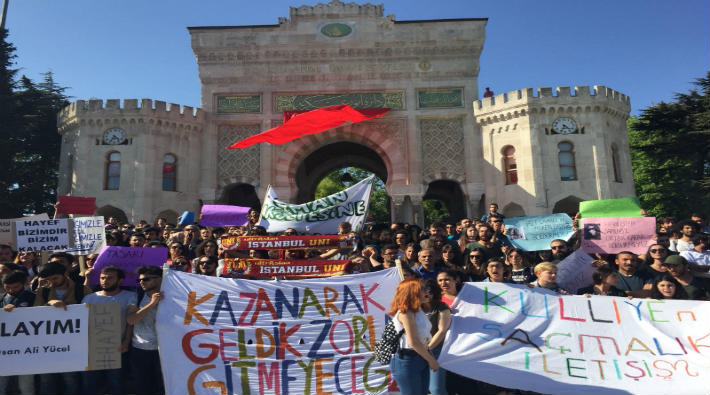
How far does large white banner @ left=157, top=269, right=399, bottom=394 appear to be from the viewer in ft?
15.0

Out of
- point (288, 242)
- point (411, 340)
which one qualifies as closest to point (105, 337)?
point (288, 242)

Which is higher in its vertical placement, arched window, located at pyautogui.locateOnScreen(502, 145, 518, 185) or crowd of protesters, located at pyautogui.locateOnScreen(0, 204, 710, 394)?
arched window, located at pyautogui.locateOnScreen(502, 145, 518, 185)

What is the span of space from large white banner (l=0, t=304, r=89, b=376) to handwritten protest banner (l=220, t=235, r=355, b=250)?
1931 millimetres

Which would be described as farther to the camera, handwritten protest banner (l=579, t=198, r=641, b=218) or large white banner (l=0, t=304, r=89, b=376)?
handwritten protest banner (l=579, t=198, r=641, b=218)

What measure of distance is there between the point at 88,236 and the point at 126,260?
1.64 meters

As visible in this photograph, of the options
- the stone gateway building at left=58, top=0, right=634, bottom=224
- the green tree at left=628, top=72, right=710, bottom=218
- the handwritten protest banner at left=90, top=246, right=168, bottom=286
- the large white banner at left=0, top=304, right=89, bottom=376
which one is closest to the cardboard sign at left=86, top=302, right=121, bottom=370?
the large white banner at left=0, top=304, right=89, bottom=376

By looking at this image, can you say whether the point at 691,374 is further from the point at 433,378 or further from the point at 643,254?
the point at 643,254

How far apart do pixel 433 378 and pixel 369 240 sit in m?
4.70

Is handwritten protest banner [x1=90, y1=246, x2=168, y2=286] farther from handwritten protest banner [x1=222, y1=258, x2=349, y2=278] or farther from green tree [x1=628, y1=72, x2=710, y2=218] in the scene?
green tree [x1=628, y1=72, x2=710, y2=218]

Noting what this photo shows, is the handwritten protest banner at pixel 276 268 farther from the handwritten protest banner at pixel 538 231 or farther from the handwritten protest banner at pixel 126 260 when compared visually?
the handwritten protest banner at pixel 538 231

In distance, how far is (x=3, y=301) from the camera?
4.65m

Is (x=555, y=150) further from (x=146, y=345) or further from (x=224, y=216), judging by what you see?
(x=146, y=345)

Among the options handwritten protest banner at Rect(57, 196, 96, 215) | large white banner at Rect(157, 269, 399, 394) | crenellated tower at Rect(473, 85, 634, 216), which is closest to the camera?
large white banner at Rect(157, 269, 399, 394)

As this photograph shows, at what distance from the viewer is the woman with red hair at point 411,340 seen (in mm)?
3881
